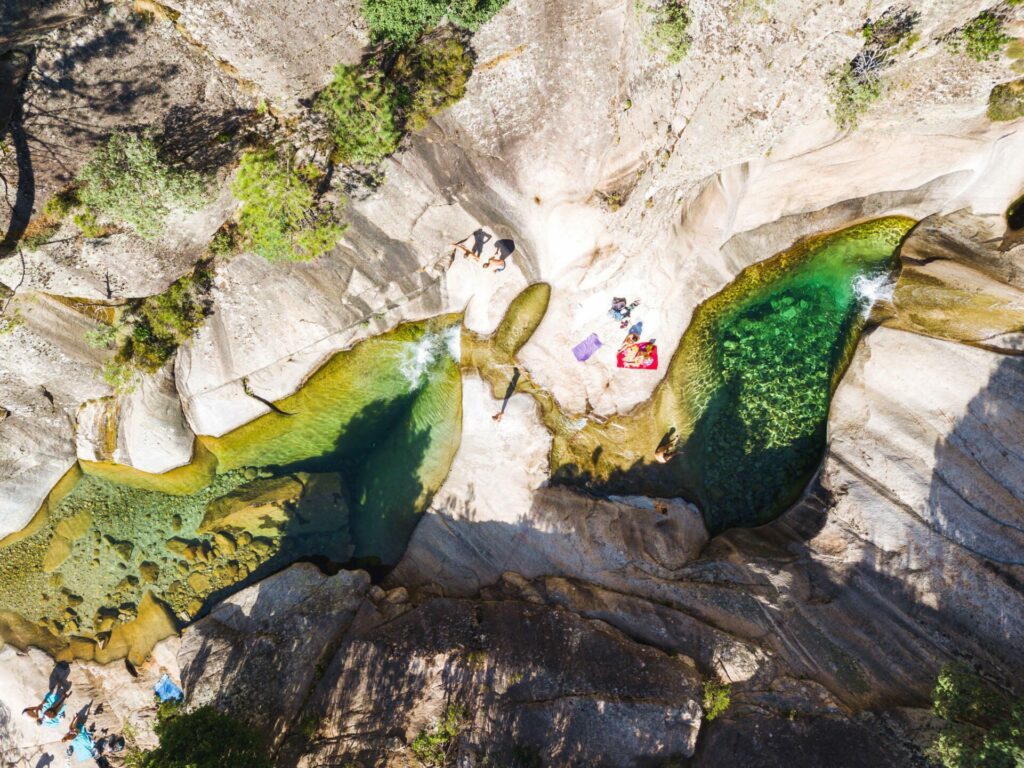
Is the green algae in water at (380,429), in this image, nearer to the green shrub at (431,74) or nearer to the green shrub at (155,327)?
the green shrub at (155,327)

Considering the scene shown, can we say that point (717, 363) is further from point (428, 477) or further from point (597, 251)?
point (428, 477)

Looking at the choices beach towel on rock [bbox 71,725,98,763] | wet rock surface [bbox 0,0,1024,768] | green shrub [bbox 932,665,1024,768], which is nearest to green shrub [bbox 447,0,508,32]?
wet rock surface [bbox 0,0,1024,768]

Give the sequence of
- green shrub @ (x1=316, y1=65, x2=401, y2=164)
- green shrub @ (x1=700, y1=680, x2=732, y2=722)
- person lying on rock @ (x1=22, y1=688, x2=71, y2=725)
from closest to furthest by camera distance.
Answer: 1. green shrub @ (x1=700, y1=680, x2=732, y2=722)
2. green shrub @ (x1=316, y1=65, x2=401, y2=164)
3. person lying on rock @ (x1=22, y1=688, x2=71, y2=725)

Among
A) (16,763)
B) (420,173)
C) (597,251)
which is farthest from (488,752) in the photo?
(16,763)

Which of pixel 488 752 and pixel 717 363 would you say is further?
pixel 717 363

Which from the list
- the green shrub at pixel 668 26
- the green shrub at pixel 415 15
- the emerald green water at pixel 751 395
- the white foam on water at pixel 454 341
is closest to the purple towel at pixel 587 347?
the emerald green water at pixel 751 395

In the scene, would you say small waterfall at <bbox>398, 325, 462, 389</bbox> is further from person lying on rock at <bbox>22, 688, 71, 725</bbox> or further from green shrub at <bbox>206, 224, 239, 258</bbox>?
person lying on rock at <bbox>22, 688, 71, 725</bbox>
